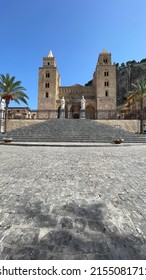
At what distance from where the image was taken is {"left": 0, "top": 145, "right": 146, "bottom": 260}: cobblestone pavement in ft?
5.98

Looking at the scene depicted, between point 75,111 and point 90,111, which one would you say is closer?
point 75,111

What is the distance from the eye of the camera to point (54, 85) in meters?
51.4

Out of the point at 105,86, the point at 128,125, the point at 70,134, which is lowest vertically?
the point at 70,134

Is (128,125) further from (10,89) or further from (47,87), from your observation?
(47,87)

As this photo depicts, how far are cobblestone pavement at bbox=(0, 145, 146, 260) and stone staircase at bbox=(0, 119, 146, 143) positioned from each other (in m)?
12.3

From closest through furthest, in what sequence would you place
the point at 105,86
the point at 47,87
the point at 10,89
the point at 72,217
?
the point at 72,217 → the point at 10,89 → the point at 105,86 → the point at 47,87

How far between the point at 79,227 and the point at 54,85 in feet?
174

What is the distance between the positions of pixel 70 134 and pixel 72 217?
52.8 ft

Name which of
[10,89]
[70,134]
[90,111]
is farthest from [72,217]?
[90,111]

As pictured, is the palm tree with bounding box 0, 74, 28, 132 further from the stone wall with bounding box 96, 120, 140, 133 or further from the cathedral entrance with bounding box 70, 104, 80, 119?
the cathedral entrance with bounding box 70, 104, 80, 119

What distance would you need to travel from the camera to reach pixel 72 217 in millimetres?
2508

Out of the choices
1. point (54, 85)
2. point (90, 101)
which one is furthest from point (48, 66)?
point (90, 101)

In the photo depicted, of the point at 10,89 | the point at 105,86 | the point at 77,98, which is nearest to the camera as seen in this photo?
the point at 10,89
